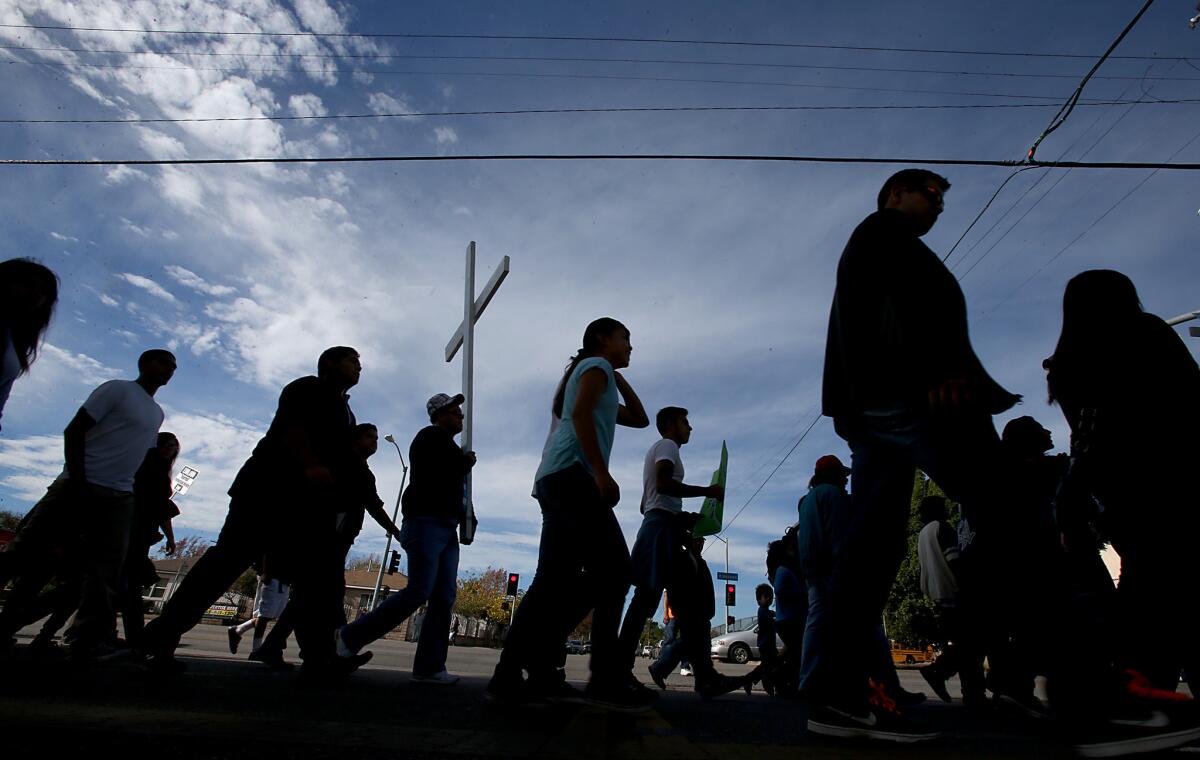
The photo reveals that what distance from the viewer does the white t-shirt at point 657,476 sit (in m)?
4.42

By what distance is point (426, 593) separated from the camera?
3943 millimetres

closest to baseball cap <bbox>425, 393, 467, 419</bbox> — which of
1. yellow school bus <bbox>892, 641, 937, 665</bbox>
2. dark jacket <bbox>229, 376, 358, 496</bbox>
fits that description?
dark jacket <bbox>229, 376, 358, 496</bbox>

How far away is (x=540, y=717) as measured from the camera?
226 centimetres

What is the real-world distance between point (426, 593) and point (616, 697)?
1.78 metres

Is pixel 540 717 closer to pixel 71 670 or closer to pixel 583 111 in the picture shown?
pixel 71 670

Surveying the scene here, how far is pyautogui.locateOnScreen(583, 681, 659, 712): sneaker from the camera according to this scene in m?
2.53

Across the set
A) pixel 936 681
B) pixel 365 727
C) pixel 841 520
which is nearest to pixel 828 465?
pixel 841 520

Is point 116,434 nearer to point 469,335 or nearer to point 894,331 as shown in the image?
point 469,335

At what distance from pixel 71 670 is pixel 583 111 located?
25.1 feet

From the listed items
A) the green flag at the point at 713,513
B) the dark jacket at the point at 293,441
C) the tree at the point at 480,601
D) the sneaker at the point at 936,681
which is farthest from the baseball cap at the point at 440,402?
the tree at the point at 480,601

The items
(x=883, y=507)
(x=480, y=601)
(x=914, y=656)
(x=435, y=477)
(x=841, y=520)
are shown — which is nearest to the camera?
(x=883, y=507)

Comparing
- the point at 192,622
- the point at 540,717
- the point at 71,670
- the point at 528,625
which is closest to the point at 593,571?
the point at 528,625

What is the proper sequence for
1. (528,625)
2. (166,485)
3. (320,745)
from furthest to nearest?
(166,485) < (528,625) < (320,745)

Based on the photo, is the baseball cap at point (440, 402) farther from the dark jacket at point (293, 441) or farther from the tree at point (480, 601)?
the tree at point (480, 601)
